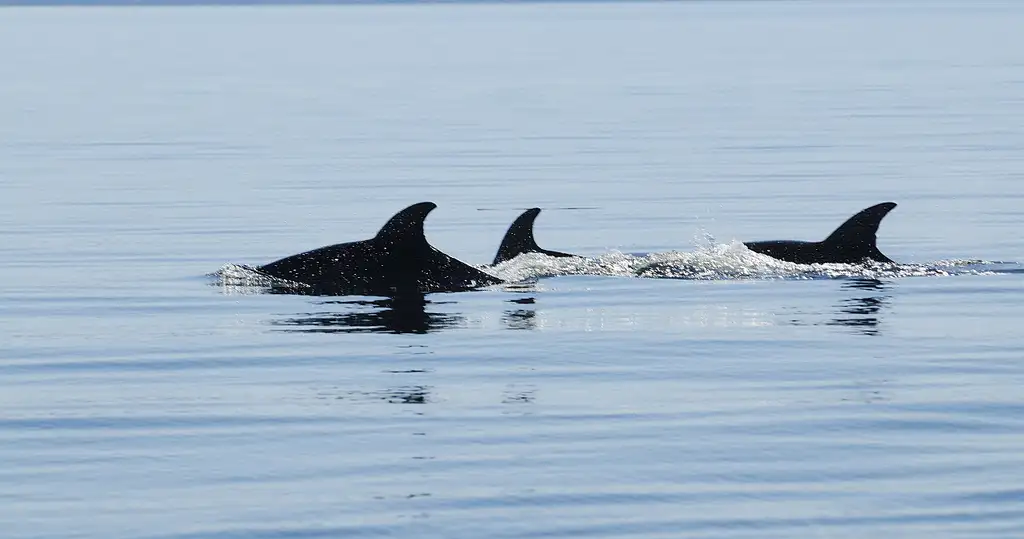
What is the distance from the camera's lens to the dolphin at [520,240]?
20.4m

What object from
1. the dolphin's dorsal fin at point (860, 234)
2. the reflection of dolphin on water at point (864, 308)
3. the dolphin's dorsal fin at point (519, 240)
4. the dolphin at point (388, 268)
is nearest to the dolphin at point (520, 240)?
the dolphin's dorsal fin at point (519, 240)

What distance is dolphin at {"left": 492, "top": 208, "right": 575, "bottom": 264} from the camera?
20359 mm

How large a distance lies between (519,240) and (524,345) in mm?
5202

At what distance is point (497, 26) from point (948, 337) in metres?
160

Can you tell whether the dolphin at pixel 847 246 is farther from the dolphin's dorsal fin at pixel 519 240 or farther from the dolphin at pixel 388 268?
the dolphin at pixel 388 268

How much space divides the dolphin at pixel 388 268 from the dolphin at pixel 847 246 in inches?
134

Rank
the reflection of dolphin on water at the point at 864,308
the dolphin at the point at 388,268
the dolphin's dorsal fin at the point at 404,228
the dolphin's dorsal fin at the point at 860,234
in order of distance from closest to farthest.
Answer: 1. the reflection of dolphin on water at the point at 864,308
2. the dolphin's dorsal fin at the point at 404,228
3. the dolphin at the point at 388,268
4. the dolphin's dorsal fin at the point at 860,234

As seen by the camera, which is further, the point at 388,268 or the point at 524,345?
the point at 388,268

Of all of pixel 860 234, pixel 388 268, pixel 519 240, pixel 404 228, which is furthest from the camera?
pixel 519 240

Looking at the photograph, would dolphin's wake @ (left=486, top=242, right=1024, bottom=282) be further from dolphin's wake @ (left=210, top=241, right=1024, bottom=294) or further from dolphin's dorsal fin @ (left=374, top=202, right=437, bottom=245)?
dolphin's dorsal fin @ (left=374, top=202, right=437, bottom=245)

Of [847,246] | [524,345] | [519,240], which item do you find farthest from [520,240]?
[524,345]

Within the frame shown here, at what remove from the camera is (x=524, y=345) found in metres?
15.2

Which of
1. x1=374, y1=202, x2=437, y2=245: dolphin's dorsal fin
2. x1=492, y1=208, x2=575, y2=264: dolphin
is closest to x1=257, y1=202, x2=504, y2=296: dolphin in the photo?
x1=374, y1=202, x2=437, y2=245: dolphin's dorsal fin

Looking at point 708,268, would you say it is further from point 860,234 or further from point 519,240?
point 519,240
